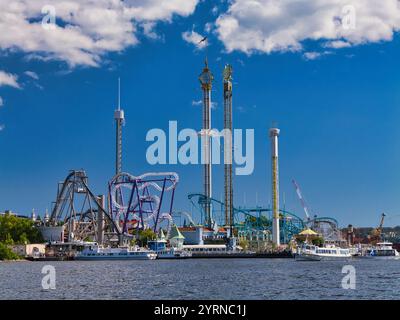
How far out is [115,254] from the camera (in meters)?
141

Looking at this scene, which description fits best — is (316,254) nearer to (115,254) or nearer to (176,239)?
(115,254)

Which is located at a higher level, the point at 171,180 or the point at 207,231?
the point at 171,180

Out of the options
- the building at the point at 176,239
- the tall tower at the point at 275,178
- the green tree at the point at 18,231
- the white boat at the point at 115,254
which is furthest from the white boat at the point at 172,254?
the green tree at the point at 18,231

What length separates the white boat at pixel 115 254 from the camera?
A: 140 meters

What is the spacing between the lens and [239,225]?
19475 cm

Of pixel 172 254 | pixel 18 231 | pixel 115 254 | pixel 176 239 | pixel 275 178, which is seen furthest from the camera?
pixel 176 239

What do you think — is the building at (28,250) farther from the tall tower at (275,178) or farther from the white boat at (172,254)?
the tall tower at (275,178)

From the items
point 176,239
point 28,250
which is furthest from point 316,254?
point 28,250

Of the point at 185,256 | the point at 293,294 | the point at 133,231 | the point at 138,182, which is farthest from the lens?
the point at 133,231

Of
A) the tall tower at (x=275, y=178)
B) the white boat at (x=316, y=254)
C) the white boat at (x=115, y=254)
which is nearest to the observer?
the white boat at (x=316, y=254)

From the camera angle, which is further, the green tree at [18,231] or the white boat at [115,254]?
the green tree at [18,231]

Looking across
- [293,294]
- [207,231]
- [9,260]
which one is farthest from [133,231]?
[293,294]
